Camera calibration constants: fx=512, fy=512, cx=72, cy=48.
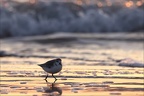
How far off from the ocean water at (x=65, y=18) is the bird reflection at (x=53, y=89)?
12755mm

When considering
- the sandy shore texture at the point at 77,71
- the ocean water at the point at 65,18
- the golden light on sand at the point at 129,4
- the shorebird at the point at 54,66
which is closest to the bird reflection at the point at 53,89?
the sandy shore texture at the point at 77,71

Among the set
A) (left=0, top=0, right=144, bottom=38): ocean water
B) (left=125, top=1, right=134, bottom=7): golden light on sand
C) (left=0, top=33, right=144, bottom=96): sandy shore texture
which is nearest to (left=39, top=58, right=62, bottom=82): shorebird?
(left=0, top=33, right=144, bottom=96): sandy shore texture

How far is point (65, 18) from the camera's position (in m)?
23.9

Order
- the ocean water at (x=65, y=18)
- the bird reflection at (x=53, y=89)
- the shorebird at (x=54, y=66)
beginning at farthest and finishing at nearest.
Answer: the ocean water at (x=65, y=18) → the shorebird at (x=54, y=66) → the bird reflection at (x=53, y=89)

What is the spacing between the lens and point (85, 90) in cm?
823

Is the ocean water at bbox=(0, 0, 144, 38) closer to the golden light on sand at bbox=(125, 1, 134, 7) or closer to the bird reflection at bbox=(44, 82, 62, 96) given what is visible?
the golden light on sand at bbox=(125, 1, 134, 7)

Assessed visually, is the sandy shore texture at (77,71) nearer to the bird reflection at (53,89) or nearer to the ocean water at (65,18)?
the bird reflection at (53,89)

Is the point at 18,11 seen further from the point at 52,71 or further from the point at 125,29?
the point at 52,71

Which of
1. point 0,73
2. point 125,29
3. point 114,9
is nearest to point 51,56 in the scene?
point 0,73

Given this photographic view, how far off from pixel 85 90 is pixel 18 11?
15950mm

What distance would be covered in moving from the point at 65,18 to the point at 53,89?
15.7 m

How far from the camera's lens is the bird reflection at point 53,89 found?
7969 mm

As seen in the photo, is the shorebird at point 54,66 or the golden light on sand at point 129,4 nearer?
the shorebird at point 54,66

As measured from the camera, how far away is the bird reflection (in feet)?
26.1
